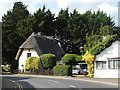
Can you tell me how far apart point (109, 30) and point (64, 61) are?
25.5 m

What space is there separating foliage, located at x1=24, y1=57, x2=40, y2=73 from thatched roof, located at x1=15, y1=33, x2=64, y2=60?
100 inches

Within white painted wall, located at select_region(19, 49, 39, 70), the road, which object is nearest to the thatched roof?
white painted wall, located at select_region(19, 49, 39, 70)

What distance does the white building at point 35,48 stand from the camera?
7475cm

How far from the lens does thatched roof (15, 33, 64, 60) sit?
74.7 metres

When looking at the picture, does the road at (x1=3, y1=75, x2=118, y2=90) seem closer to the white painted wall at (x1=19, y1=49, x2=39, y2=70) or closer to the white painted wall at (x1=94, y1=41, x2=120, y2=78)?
the white painted wall at (x1=94, y1=41, x2=120, y2=78)

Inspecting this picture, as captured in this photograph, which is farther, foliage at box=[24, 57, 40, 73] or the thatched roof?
the thatched roof

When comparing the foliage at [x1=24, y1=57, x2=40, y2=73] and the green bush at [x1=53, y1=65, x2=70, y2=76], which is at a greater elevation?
the foliage at [x1=24, y1=57, x2=40, y2=73]

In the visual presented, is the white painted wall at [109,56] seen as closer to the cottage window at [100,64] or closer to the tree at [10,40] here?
the cottage window at [100,64]

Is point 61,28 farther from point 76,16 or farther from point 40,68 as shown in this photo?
point 40,68

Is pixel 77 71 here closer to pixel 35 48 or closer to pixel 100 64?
pixel 35 48

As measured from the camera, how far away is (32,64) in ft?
235

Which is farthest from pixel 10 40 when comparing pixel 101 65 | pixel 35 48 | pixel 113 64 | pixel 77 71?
pixel 113 64

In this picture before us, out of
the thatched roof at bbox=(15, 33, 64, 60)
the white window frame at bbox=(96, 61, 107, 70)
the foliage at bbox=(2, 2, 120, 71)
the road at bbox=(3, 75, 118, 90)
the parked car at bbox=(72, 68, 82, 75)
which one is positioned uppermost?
the foliage at bbox=(2, 2, 120, 71)

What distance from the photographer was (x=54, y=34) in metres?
95.4
